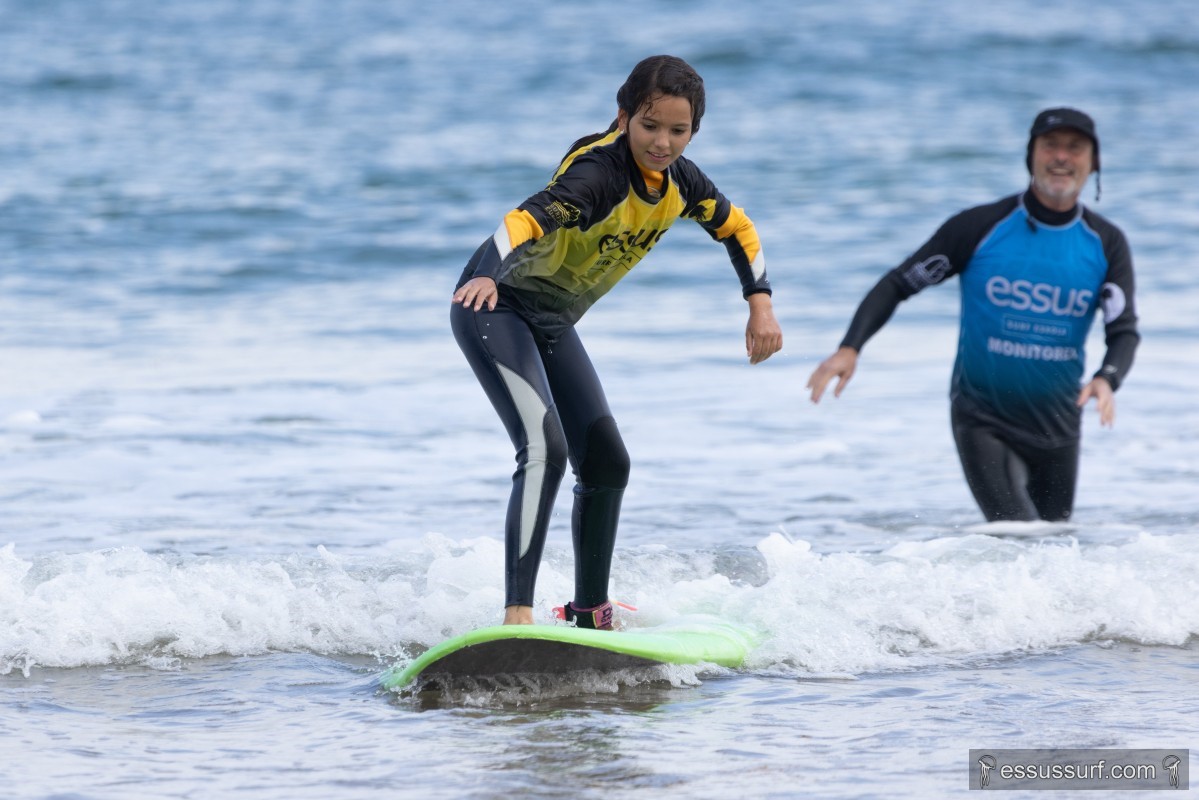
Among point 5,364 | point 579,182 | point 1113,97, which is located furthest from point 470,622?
point 1113,97

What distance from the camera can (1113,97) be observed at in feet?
88.0

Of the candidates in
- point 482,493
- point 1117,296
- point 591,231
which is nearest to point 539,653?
point 591,231

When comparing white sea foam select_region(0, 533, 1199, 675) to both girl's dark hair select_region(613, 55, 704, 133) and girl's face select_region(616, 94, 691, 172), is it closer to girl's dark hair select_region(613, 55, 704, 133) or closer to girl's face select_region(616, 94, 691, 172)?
girl's face select_region(616, 94, 691, 172)

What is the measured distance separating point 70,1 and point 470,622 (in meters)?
37.6

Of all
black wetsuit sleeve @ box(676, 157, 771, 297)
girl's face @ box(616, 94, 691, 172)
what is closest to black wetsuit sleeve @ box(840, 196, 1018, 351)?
black wetsuit sleeve @ box(676, 157, 771, 297)

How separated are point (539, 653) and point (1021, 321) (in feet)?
8.66

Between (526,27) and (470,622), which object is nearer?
(470,622)

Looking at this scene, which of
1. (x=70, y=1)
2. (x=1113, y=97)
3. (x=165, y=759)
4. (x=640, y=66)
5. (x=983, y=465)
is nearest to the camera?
(x=165, y=759)

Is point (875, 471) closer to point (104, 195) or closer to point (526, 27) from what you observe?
point (104, 195)

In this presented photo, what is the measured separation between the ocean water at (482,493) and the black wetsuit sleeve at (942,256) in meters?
1.11

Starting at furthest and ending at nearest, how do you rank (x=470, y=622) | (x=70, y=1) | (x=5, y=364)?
(x=70, y=1), (x=5, y=364), (x=470, y=622)

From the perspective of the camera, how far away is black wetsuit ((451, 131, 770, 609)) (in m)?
4.40

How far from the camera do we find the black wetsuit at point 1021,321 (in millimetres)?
5867

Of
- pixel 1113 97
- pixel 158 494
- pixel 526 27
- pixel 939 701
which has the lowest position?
pixel 939 701
